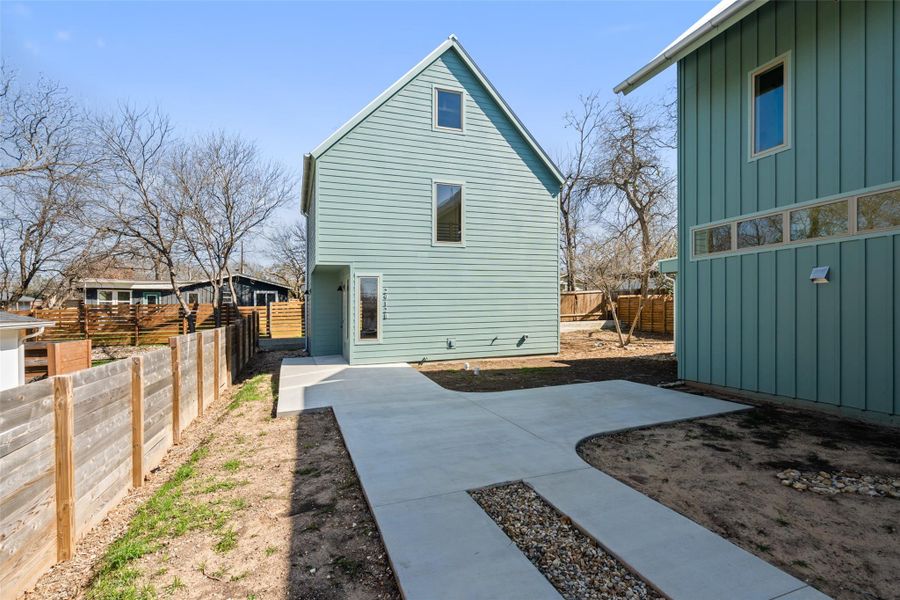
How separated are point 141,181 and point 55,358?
948 cm

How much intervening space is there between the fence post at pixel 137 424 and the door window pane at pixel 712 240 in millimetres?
7779

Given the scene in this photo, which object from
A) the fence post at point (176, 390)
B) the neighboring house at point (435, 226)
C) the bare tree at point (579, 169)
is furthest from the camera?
the bare tree at point (579, 169)

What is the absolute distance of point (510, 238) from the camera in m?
11.1

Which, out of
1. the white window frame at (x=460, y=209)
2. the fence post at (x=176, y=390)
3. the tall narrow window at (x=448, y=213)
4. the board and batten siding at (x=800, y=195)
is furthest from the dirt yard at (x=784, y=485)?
the tall narrow window at (x=448, y=213)

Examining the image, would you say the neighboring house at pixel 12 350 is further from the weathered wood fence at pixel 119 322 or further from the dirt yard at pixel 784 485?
the dirt yard at pixel 784 485

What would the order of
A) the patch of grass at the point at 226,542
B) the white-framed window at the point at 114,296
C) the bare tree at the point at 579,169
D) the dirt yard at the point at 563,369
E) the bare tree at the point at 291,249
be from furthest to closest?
1. the bare tree at the point at 291,249
2. the white-framed window at the point at 114,296
3. the bare tree at the point at 579,169
4. the dirt yard at the point at 563,369
5. the patch of grass at the point at 226,542

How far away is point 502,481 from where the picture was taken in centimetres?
346

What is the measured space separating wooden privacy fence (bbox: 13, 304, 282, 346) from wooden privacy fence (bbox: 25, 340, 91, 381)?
677cm

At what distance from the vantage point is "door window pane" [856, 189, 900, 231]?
474cm

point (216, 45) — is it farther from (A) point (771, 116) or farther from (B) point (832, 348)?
(B) point (832, 348)

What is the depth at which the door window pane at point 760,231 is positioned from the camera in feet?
19.3

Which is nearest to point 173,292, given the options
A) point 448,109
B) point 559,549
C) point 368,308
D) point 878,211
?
point 368,308

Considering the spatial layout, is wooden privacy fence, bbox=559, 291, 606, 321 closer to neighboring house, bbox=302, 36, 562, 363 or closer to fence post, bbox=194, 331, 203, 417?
neighboring house, bbox=302, 36, 562, 363

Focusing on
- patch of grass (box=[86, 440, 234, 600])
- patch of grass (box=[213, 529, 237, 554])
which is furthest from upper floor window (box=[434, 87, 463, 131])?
patch of grass (box=[213, 529, 237, 554])
